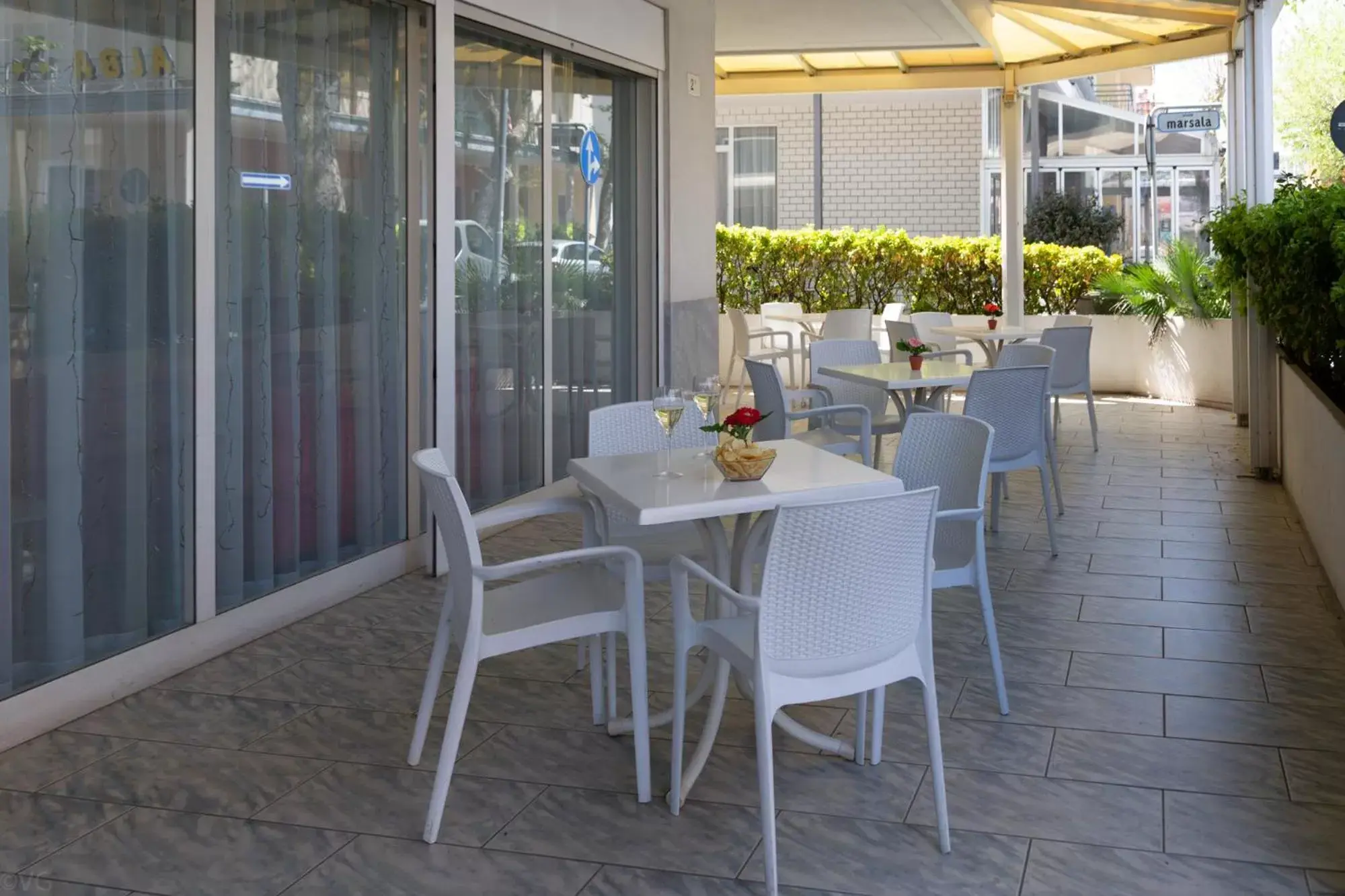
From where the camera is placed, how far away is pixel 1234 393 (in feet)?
33.5

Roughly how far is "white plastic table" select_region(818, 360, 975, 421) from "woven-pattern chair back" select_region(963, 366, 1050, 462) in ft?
0.63

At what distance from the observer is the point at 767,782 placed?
2.81m

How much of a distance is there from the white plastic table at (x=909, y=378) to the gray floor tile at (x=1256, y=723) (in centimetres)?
211

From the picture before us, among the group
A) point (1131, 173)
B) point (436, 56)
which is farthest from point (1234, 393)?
point (1131, 173)

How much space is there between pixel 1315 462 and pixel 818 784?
356 centimetres

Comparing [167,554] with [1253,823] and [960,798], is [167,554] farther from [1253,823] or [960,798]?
[1253,823]

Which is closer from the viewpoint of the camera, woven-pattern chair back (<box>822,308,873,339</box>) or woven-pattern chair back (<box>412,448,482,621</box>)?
woven-pattern chair back (<box>412,448,482,621</box>)

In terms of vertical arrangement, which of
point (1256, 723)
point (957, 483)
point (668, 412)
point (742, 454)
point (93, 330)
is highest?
point (93, 330)

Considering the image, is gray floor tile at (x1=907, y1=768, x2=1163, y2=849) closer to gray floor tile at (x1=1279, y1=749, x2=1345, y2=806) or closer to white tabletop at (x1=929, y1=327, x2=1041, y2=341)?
gray floor tile at (x1=1279, y1=749, x2=1345, y2=806)

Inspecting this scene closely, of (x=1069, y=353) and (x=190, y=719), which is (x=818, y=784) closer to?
(x=190, y=719)

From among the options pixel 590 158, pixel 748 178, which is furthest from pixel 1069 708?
pixel 748 178

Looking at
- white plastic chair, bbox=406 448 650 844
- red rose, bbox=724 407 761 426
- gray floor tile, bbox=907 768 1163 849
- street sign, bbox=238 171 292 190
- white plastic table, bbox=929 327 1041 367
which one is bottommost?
gray floor tile, bbox=907 768 1163 849

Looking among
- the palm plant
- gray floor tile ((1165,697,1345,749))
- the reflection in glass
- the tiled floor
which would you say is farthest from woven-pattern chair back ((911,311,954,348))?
gray floor tile ((1165,697,1345,749))

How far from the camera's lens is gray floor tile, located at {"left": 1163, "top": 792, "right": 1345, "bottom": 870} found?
300cm
